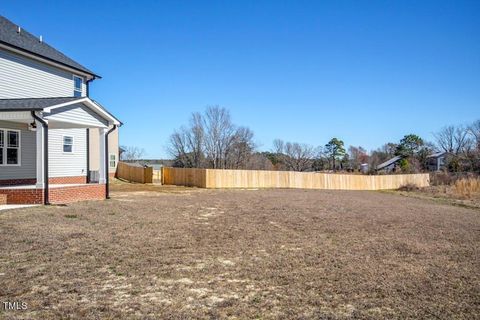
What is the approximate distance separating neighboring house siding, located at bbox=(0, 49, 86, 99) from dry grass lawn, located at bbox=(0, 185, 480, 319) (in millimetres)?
6777

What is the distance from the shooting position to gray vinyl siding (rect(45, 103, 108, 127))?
41.8ft

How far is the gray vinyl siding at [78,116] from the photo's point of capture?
12.8 metres

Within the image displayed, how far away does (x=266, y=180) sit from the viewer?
1288 inches

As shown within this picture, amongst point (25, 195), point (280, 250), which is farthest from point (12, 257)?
point (25, 195)

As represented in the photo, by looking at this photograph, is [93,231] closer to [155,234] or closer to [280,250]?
[155,234]

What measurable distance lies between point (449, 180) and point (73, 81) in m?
41.6

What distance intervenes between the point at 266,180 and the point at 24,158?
67.6 ft

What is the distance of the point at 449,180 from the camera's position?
43.9 meters

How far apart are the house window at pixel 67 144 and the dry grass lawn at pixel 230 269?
8056 mm

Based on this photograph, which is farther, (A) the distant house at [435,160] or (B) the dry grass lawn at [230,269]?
(A) the distant house at [435,160]

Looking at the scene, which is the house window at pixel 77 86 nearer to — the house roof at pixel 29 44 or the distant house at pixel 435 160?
the house roof at pixel 29 44

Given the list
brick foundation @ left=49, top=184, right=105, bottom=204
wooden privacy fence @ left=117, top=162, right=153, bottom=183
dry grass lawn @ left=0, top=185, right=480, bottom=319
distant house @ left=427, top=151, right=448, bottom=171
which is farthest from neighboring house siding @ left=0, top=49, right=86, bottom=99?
distant house @ left=427, top=151, right=448, bottom=171

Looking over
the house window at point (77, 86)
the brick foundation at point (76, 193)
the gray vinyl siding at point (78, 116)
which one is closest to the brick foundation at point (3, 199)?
the brick foundation at point (76, 193)

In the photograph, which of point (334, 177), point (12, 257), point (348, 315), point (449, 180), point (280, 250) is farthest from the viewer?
point (449, 180)
